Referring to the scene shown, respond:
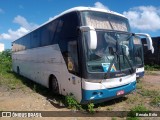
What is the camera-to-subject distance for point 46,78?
10188 mm

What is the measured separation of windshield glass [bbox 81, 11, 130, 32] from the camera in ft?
23.5

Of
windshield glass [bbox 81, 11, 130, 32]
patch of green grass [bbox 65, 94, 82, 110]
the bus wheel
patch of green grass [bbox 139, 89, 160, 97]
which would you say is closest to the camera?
windshield glass [bbox 81, 11, 130, 32]

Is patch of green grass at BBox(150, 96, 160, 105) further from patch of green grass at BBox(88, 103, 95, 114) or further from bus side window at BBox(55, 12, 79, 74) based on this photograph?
bus side window at BBox(55, 12, 79, 74)

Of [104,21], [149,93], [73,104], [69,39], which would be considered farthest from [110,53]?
[149,93]

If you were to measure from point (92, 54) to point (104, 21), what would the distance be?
1406mm

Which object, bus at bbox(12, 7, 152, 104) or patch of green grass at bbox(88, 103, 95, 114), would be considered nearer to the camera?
bus at bbox(12, 7, 152, 104)

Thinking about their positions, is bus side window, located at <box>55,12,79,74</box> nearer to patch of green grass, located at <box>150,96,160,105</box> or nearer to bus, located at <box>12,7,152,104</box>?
bus, located at <box>12,7,152,104</box>

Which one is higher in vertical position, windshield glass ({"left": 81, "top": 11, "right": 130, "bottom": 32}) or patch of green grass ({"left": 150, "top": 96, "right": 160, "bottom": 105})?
windshield glass ({"left": 81, "top": 11, "right": 130, "bottom": 32})

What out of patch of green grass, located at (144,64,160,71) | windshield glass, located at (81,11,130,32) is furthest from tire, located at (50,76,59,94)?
patch of green grass, located at (144,64,160,71)

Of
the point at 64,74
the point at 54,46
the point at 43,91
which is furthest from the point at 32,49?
the point at 64,74

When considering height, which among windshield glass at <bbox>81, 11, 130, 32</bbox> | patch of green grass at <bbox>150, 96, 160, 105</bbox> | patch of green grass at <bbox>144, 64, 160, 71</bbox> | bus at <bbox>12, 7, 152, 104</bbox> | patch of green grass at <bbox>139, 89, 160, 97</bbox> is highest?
windshield glass at <bbox>81, 11, 130, 32</bbox>

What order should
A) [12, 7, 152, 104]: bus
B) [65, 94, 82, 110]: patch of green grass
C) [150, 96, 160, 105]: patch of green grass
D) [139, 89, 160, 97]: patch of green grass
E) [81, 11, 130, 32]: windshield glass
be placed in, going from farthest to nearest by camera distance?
1. [139, 89, 160, 97]: patch of green grass
2. [150, 96, 160, 105]: patch of green grass
3. [65, 94, 82, 110]: patch of green grass
4. [81, 11, 130, 32]: windshield glass
5. [12, 7, 152, 104]: bus

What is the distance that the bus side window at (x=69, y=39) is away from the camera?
721cm

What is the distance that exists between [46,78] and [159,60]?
15.5 m
